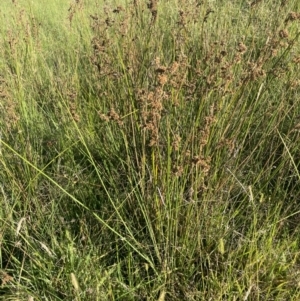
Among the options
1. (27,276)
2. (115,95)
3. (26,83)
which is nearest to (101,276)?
(27,276)

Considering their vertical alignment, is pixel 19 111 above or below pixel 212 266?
above

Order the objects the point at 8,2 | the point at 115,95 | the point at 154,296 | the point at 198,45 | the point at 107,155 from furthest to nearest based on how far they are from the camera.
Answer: the point at 8,2 → the point at 198,45 → the point at 115,95 → the point at 107,155 → the point at 154,296

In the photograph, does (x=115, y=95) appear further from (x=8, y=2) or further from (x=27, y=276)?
(x=8, y=2)

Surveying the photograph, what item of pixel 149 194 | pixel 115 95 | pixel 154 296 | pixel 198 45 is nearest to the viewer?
pixel 154 296

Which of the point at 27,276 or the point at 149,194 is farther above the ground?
the point at 149,194

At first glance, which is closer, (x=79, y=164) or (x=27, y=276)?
(x=27, y=276)

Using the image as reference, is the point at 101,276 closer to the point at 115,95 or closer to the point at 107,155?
the point at 107,155

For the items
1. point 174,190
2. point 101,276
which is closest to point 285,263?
point 174,190

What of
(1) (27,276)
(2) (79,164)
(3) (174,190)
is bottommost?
(1) (27,276)

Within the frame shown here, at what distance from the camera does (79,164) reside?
179 centimetres

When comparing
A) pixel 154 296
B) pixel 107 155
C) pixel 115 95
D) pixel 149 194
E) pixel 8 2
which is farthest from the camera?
pixel 8 2

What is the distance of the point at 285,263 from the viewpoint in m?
1.28

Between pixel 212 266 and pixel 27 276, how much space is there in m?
0.68

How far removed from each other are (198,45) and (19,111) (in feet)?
3.67
